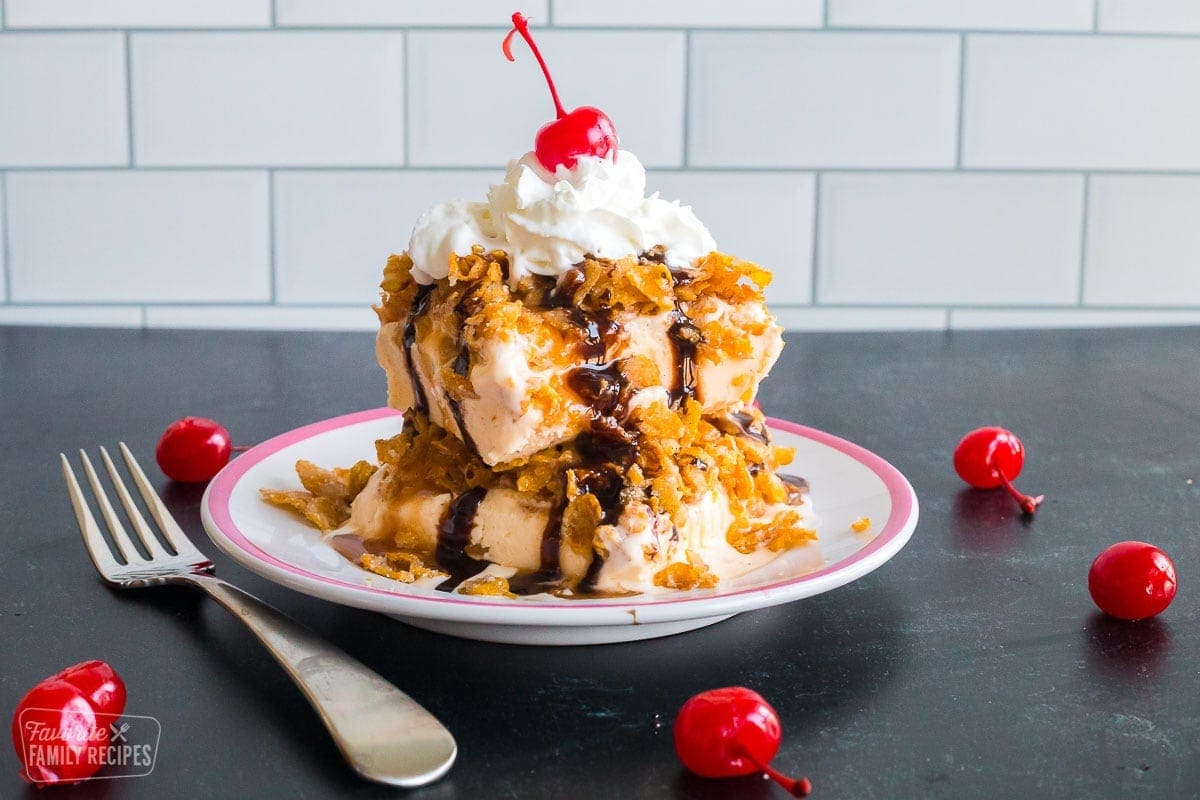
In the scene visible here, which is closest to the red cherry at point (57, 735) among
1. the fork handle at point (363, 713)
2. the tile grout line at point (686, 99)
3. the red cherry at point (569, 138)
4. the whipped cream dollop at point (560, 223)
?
the fork handle at point (363, 713)

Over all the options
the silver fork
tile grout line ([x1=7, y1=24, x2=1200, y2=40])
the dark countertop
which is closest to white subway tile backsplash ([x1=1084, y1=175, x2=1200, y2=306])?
tile grout line ([x1=7, y1=24, x2=1200, y2=40])

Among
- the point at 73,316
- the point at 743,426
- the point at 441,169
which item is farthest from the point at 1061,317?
the point at 73,316

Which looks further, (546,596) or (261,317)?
(261,317)

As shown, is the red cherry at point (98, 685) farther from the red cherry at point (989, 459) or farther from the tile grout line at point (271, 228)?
the tile grout line at point (271, 228)

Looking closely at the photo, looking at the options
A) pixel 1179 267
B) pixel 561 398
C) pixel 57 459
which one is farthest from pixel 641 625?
pixel 1179 267

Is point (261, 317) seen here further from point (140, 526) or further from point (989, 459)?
point (989, 459)
